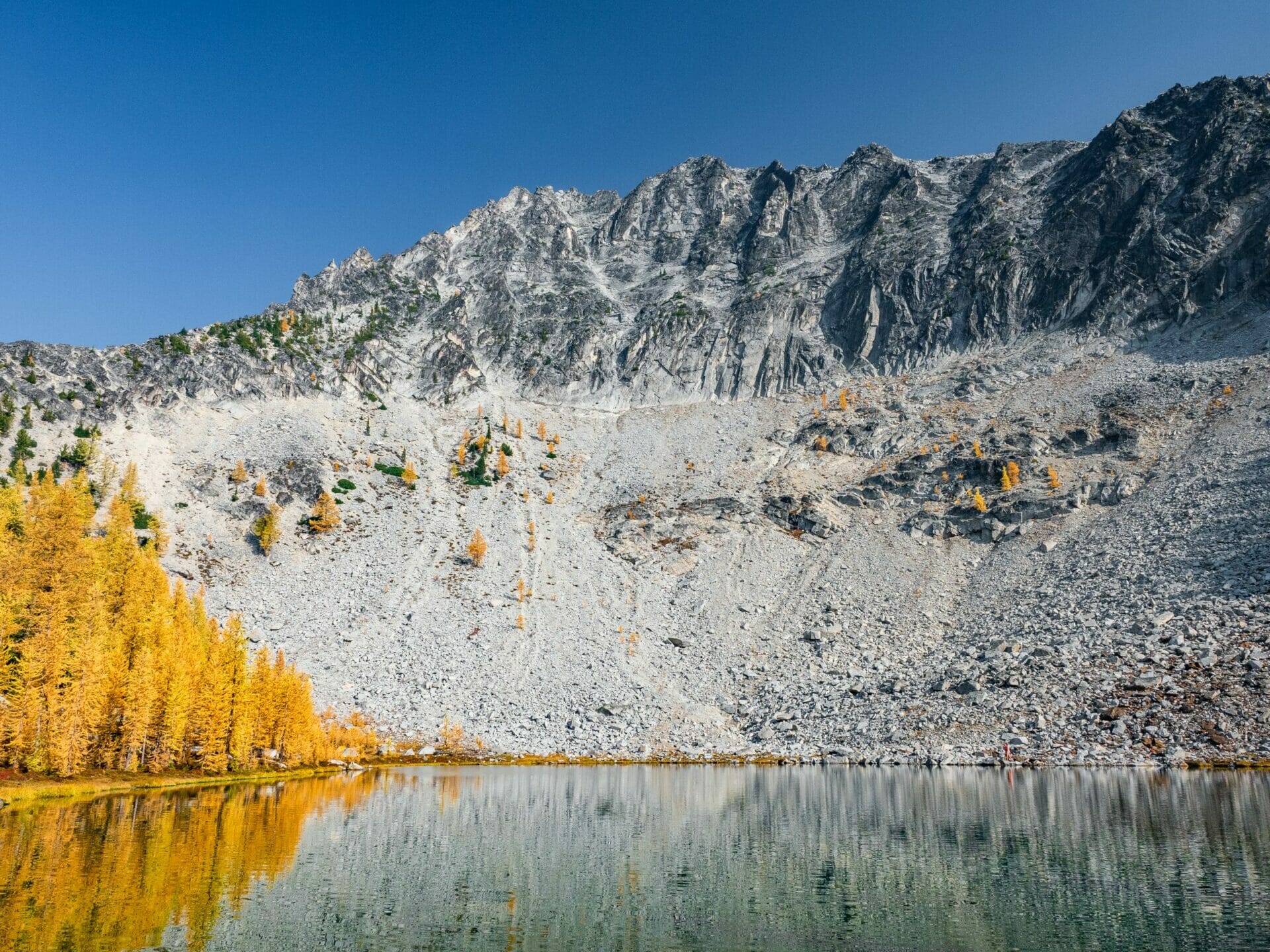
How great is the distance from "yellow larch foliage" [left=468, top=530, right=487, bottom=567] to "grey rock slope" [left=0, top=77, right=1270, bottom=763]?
243 cm

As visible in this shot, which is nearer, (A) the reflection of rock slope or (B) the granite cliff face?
(A) the reflection of rock slope

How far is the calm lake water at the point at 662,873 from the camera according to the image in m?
16.5

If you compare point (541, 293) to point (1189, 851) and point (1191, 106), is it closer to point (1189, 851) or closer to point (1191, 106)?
point (1191, 106)

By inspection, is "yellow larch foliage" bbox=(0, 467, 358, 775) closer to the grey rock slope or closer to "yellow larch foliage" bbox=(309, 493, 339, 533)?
the grey rock slope

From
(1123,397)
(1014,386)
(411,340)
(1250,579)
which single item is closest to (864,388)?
(1014,386)

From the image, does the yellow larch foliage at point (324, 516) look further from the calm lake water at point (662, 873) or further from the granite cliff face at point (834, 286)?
the calm lake water at point (662, 873)

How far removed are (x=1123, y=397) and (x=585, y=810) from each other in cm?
10122

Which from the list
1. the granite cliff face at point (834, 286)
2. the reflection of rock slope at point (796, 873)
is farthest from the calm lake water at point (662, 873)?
the granite cliff face at point (834, 286)

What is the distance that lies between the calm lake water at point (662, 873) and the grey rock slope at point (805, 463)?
28366 millimetres

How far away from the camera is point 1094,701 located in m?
57.3

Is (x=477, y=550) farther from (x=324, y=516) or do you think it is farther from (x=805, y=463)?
(x=805, y=463)

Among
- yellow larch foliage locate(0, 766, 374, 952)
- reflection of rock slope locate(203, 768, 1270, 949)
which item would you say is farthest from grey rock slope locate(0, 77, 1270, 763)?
yellow larch foliage locate(0, 766, 374, 952)

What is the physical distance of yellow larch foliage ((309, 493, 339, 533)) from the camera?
106 meters

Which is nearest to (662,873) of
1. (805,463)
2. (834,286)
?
(805,463)
